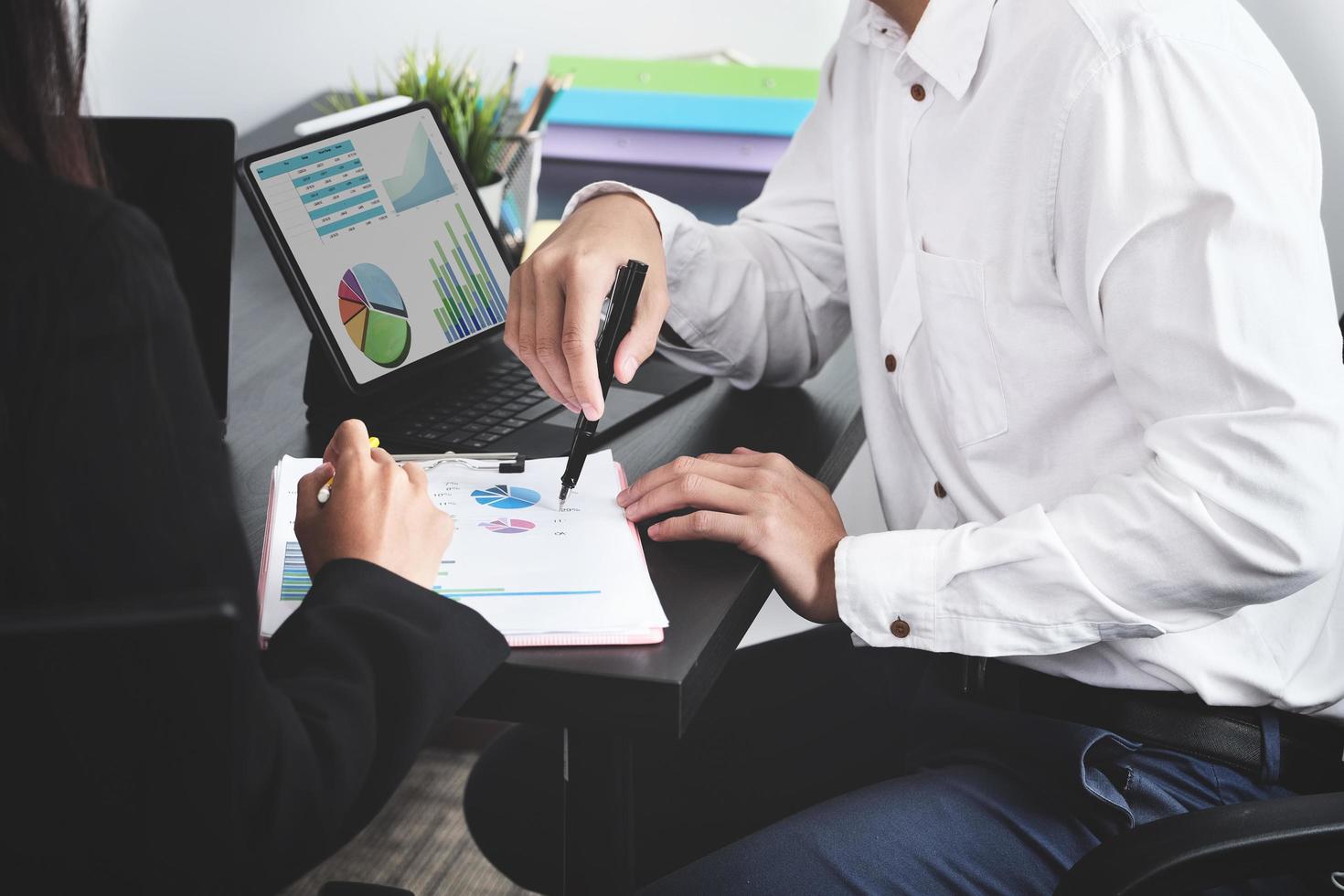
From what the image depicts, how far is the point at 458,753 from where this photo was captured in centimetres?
206

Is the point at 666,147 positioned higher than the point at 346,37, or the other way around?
the point at 346,37

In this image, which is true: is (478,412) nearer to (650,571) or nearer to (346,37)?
(650,571)

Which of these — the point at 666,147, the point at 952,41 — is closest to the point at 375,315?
the point at 952,41

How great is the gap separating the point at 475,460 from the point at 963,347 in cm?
39

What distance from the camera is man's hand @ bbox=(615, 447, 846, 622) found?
2.78ft

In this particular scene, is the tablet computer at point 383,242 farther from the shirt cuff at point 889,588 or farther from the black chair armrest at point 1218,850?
the black chair armrest at point 1218,850

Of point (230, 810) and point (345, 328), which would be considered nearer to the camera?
point (230, 810)

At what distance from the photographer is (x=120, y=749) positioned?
1.64 feet

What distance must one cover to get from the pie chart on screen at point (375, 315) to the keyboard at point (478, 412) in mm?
57

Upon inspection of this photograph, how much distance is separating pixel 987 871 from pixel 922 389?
39 centimetres

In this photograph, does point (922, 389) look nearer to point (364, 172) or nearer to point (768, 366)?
point (768, 366)

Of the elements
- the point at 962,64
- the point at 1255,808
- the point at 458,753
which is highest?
the point at 962,64

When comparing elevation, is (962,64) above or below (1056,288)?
above

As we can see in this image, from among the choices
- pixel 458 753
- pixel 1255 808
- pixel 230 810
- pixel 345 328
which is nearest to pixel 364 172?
pixel 345 328
